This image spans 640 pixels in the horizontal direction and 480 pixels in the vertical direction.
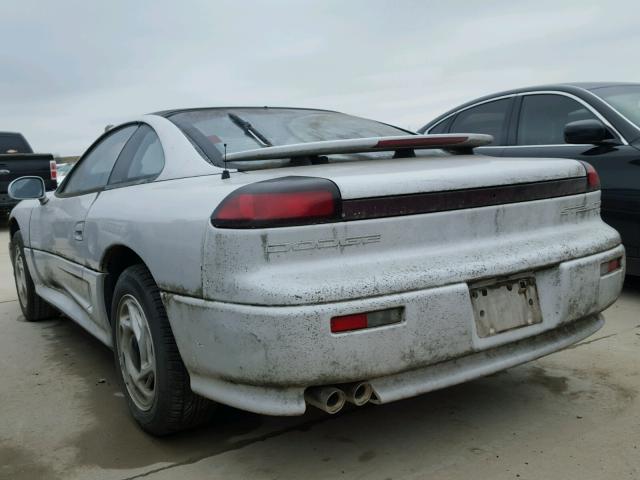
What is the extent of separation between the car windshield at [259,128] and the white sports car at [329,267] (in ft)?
0.05

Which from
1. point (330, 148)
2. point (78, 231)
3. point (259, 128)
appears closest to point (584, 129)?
point (259, 128)

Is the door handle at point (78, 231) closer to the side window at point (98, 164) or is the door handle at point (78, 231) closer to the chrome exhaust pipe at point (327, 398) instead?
the side window at point (98, 164)

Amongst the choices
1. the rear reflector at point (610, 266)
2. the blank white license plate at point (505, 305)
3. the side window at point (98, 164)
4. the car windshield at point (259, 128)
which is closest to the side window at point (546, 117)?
the car windshield at point (259, 128)

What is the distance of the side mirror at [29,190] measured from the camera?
410 centimetres

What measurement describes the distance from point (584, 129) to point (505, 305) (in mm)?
2624

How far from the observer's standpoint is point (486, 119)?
219 inches

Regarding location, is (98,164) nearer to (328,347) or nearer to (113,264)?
(113,264)

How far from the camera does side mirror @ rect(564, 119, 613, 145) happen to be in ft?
14.5

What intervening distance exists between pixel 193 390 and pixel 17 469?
793mm

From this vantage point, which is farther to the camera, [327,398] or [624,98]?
[624,98]

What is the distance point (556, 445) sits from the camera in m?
2.39

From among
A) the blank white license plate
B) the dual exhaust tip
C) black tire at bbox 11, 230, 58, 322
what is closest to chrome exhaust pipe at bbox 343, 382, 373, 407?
the dual exhaust tip

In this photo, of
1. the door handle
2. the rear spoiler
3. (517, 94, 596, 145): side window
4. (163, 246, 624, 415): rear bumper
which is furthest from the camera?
(517, 94, 596, 145): side window

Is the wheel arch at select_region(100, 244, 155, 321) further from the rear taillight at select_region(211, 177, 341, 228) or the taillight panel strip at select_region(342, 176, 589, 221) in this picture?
the taillight panel strip at select_region(342, 176, 589, 221)
